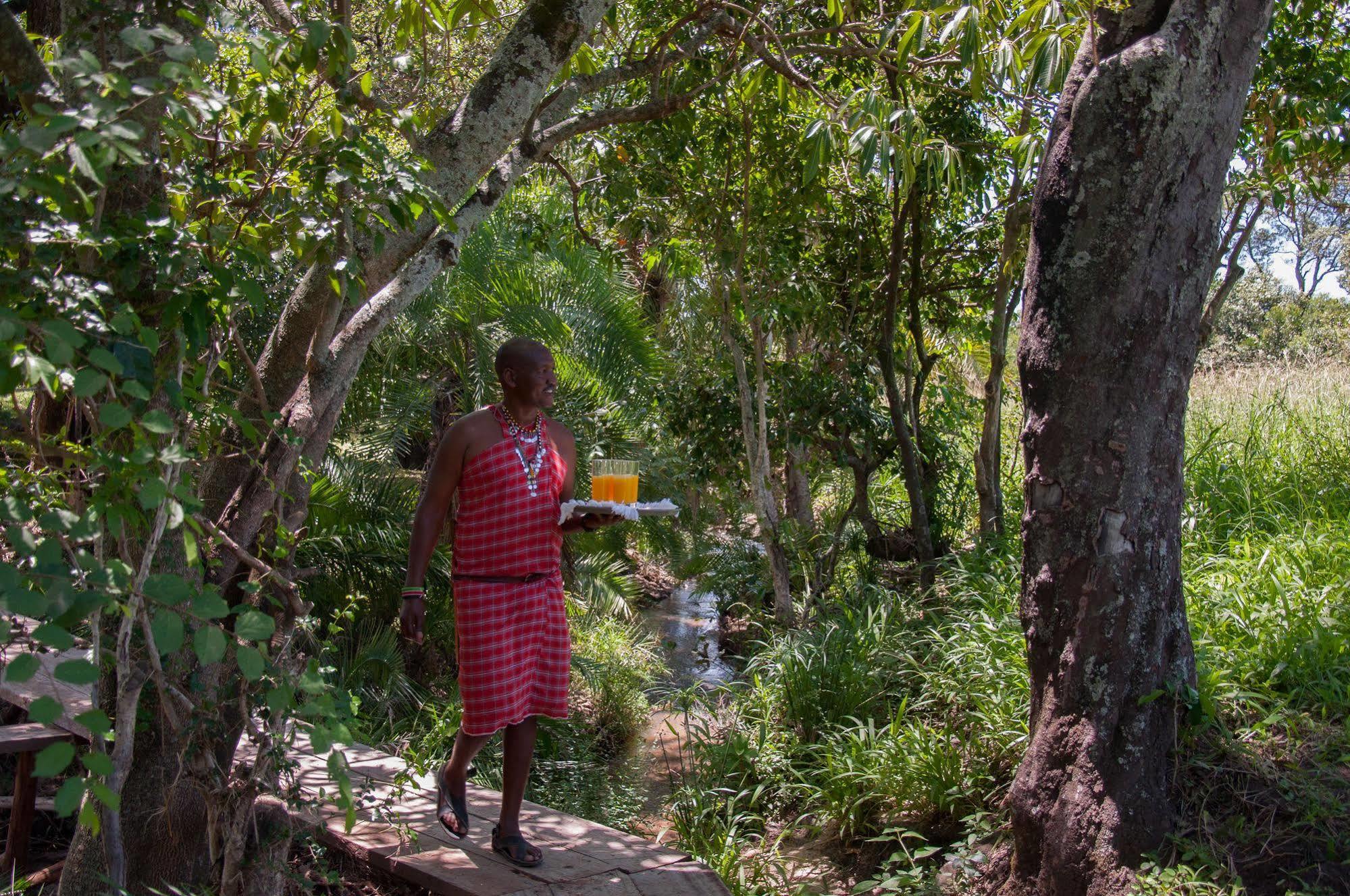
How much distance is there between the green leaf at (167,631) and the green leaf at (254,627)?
140 mm

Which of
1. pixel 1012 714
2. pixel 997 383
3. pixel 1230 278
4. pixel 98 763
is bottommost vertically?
pixel 1012 714

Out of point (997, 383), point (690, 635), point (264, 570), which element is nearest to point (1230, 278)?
point (997, 383)

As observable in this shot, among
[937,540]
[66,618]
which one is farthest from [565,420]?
[66,618]

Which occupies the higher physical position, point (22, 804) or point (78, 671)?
point (78, 671)

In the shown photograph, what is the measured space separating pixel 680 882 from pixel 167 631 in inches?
95.6

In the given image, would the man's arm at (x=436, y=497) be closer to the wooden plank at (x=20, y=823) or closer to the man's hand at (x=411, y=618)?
the man's hand at (x=411, y=618)

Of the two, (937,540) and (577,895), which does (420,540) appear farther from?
(937,540)

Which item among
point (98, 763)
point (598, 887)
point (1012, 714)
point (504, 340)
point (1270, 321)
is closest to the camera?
point (98, 763)

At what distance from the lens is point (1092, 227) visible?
364cm

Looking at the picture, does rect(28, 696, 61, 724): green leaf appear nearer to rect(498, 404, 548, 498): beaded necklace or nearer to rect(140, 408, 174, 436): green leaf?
rect(140, 408, 174, 436): green leaf

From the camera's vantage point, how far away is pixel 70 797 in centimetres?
154

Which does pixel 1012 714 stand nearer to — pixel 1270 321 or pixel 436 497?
pixel 436 497

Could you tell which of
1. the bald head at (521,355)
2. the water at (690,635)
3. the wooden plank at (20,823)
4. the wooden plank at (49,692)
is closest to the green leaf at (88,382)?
the bald head at (521,355)

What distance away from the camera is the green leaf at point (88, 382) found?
163 cm
